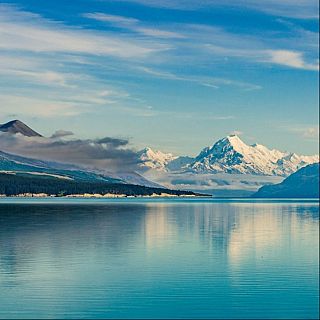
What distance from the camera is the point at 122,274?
70438 millimetres

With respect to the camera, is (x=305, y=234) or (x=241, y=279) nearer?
(x=241, y=279)

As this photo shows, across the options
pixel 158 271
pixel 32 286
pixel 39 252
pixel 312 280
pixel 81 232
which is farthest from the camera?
pixel 81 232

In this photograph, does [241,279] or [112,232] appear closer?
[241,279]

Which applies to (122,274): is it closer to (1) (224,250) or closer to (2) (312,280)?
(2) (312,280)

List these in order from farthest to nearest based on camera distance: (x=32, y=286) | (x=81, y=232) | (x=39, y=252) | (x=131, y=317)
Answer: (x=81, y=232)
(x=39, y=252)
(x=32, y=286)
(x=131, y=317)

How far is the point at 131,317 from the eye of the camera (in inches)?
2002

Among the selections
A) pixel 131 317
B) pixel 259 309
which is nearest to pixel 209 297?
pixel 259 309

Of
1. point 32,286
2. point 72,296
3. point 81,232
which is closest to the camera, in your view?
point 72,296

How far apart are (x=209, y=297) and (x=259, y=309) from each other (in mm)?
6256

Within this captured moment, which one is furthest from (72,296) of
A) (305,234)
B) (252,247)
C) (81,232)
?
(305,234)

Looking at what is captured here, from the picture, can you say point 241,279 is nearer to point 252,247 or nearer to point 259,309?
point 259,309

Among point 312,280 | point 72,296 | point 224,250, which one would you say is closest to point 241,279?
point 312,280

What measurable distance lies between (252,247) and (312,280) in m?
30.8

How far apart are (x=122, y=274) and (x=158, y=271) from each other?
4780mm
